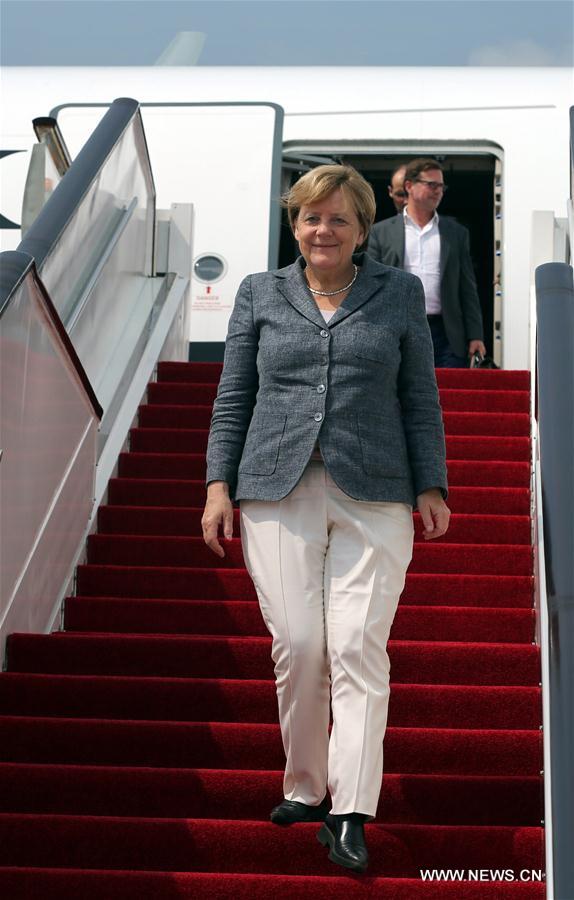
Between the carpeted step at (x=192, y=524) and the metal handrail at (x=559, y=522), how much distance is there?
1.56 meters

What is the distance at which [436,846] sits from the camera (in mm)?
3807

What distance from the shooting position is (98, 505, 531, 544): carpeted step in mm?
5934

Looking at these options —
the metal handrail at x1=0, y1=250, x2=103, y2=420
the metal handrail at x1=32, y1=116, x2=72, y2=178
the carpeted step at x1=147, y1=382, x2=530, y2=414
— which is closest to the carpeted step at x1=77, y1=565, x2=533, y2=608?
the metal handrail at x1=0, y1=250, x2=103, y2=420

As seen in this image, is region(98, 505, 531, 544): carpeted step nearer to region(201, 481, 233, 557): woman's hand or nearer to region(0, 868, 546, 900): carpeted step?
region(201, 481, 233, 557): woman's hand

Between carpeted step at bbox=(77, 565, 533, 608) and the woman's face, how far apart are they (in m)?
1.88

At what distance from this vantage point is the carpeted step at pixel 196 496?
622cm

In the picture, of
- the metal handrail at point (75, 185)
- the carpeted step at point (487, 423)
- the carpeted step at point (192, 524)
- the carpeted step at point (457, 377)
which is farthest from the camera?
the carpeted step at point (457, 377)

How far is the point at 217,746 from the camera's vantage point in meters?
4.36

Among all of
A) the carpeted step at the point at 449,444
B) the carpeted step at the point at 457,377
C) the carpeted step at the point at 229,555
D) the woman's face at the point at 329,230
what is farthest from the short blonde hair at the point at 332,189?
the carpeted step at the point at 457,377

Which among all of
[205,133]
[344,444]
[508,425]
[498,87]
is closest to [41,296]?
[344,444]

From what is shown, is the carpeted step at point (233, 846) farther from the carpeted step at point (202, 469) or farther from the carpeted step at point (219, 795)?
the carpeted step at point (202, 469)

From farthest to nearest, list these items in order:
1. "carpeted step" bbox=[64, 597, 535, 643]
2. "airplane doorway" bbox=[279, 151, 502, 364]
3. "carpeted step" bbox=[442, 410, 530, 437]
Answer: "airplane doorway" bbox=[279, 151, 502, 364] → "carpeted step" bbox=[442, 410, 530, 437] → "carpeted step" bbox=[64, 597, 535, 643]

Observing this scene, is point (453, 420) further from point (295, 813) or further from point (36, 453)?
point (295, 813)

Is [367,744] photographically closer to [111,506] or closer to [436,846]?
[436,846]
